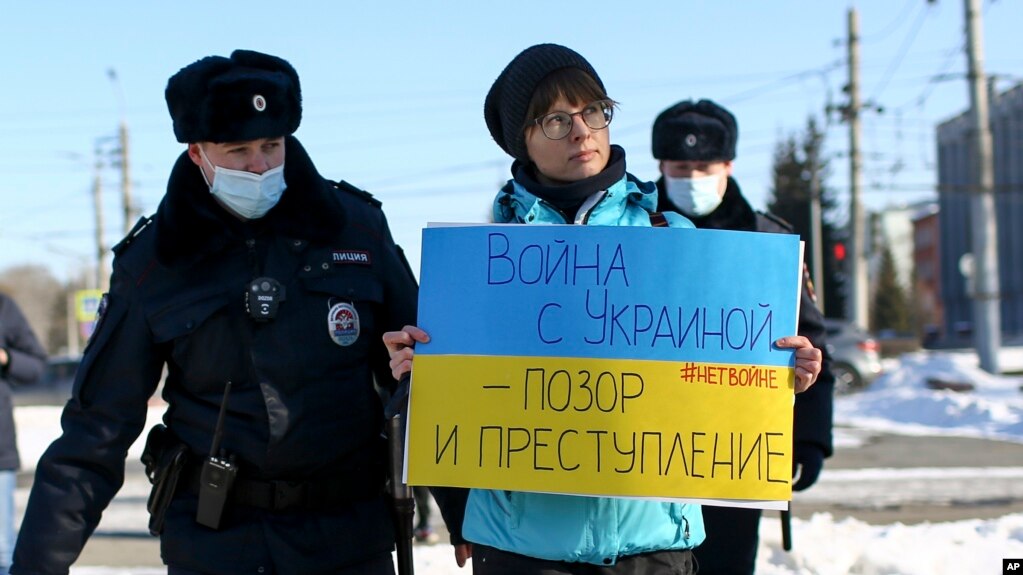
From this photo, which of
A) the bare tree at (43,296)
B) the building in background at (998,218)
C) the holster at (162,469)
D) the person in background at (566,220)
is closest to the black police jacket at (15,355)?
the holster at (162,469)

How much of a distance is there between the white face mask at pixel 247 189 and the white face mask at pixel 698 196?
67.6 inches

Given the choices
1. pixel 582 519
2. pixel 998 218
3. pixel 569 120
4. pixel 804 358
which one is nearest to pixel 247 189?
pixel 569 120

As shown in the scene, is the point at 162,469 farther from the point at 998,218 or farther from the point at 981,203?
the point at 998,218

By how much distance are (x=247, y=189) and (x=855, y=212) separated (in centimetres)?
2960

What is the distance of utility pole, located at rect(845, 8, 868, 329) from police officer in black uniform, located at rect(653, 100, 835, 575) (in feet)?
88.3

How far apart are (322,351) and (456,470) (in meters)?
0.61

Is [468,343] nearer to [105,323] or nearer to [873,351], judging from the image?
[105,323]

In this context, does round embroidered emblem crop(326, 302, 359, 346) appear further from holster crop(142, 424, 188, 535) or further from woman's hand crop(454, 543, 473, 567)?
woman's hand crop(454, 543, 473, 567)

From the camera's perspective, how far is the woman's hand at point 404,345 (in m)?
2.73

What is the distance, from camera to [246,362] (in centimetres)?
306

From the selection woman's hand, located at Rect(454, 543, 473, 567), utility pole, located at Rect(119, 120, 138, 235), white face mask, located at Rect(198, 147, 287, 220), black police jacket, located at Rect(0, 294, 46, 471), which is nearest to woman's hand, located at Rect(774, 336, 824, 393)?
woman's hand, located at Rect(454, 543, 473, 567)

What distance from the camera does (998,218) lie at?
6116cm

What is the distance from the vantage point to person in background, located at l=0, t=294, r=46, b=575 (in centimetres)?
523

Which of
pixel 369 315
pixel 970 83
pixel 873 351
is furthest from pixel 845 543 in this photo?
pixel 970 83
